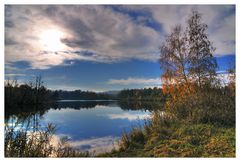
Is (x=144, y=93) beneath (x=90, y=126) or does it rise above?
above

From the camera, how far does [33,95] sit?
1276 inches

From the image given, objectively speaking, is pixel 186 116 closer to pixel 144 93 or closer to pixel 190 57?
pixel 190 57

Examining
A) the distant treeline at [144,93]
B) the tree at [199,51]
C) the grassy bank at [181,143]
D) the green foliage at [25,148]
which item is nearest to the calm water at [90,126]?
the green foliage at [25,148]

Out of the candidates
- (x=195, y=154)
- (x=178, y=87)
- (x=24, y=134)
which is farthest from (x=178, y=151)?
(x=178, y=87)

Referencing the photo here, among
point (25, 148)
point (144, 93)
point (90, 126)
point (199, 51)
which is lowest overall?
point (90, 126)

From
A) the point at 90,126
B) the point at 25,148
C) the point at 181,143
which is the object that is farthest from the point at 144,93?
the point at 25,148

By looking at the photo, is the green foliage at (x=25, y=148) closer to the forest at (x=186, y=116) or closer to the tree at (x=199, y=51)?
the forest at (x=186, y=116)

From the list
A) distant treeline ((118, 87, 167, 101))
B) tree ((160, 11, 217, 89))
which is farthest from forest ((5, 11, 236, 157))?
distant treeline ((118, 87, 167, 101))

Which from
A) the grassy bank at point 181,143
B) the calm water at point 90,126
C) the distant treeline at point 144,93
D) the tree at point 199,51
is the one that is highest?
the tree at point 199,51

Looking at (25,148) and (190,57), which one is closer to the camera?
(25,148)

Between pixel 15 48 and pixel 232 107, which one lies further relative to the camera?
pixel 232 107

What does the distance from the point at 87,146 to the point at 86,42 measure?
13.0 ft

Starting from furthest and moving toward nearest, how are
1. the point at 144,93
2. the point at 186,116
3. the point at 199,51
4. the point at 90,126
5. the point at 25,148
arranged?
the point at 144,93
the point at 90,126
the point at 199,51
the point at 186,116
the point at 25,148
